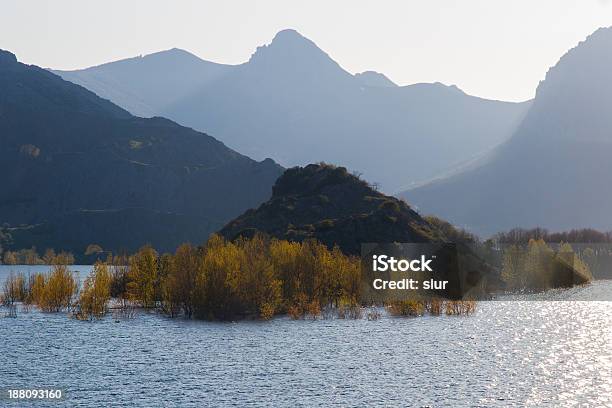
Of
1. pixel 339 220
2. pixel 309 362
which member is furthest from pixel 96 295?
pixel 339 220

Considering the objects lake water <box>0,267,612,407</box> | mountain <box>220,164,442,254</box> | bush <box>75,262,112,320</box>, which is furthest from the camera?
mountain <box>220,164,442,254</box>

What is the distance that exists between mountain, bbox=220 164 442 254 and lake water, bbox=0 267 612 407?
6759 cm

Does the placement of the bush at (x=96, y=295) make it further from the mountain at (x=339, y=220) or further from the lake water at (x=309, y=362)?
the mountain at (x=339, y=220)

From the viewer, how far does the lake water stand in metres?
47.1

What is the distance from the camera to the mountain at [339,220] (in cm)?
16175

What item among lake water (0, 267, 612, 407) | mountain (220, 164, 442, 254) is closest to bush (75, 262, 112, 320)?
lake water (0, 267, 612, 407)

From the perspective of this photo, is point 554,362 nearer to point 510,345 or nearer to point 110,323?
point 510,345

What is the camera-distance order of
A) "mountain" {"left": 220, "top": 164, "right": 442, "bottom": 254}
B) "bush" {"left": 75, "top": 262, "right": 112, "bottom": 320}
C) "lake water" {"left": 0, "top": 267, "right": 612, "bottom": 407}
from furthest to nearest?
"mountain" {"left": 220, "top": 164, "right": 442, "bottom": 254}
"bush" {"left": 75, "top": 262, "right": 112, "bottom": 320}
"lake water" {"left": 0, "top": 267, "right": 612, "bottom": 407}

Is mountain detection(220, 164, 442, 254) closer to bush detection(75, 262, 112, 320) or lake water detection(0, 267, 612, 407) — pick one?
lake water detection(0, 267, 612, 407)

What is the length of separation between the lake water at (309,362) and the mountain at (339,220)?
67595 millimetres

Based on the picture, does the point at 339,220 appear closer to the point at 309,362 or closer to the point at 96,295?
the point at 96,295

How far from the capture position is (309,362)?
199ft

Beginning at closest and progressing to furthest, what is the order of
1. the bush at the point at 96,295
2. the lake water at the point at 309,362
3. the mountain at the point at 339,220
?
the lake water at the point at 309,362, the bush at the point at 96,295, the mountain at the point at 339,220

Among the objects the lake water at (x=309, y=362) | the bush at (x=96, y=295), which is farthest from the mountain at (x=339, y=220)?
the bush at (x=96, y=295)
